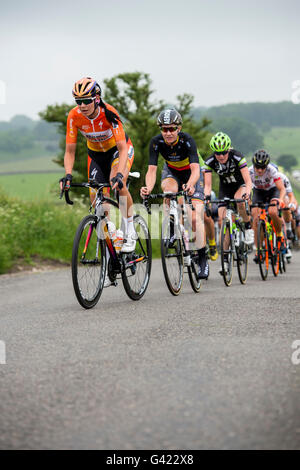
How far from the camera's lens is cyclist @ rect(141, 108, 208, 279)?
8.35 metres

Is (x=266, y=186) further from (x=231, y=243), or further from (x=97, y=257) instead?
(x=97, y=257)

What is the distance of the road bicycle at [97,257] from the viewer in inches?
267

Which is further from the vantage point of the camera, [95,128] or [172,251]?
[172,251]

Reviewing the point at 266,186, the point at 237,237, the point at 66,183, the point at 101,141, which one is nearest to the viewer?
the point at 66,183

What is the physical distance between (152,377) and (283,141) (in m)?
163

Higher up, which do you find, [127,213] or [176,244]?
[127,213]

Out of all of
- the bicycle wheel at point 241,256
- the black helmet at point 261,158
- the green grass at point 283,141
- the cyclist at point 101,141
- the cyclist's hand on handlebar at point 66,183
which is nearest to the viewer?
the cyclist's hand on handlebar at point 66,183

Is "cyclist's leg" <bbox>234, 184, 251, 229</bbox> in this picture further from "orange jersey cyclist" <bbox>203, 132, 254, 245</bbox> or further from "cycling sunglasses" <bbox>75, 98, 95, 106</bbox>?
"cycling sunglasses" <bbox>75, 98, 95, 106</bbox>

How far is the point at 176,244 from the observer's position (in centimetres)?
832

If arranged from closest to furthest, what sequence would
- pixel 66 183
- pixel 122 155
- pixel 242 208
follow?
pixel 66 183
pixel 122 155
pixel 242 208

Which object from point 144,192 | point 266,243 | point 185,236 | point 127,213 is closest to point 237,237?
point 266,243

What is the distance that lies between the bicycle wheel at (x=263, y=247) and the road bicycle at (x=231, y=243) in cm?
48

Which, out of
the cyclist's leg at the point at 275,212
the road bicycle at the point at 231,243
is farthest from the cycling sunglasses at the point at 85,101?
the cyclist's leg at the point at 275,212

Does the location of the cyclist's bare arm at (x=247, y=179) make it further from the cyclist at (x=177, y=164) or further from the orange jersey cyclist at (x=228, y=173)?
the cyclist at (x=177, y=164)
